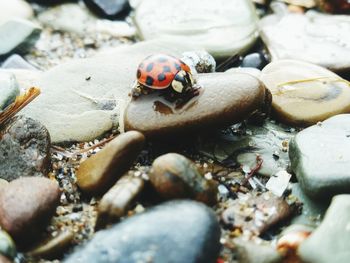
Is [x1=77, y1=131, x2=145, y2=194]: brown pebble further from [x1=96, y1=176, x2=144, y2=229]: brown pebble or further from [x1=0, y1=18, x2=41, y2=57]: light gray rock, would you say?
[x1=0, y1=18, x2=41, y2=57]: light gray rock

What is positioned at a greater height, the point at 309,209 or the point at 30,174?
the point at 30,174

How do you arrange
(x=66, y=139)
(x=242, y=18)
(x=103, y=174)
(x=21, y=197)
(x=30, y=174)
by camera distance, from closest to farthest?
(x=21, y=197), (x=103, y=174), (x=30, y=174), (x=66, y=139), (x=242, y=18)

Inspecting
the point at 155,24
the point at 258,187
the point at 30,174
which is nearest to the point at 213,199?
the point at 258,187

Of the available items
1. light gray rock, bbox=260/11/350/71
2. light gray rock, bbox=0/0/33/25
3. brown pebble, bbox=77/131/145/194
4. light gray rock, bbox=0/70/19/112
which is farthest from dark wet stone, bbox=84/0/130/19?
brown pebble, bbox=77/131/145/194

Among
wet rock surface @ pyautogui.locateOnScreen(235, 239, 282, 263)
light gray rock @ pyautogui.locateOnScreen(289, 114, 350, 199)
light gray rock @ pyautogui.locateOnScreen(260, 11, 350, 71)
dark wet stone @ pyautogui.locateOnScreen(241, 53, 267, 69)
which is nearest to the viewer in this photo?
wet rock surface @ pyautogui.locateOnScreen(235, 239, 282, 263)

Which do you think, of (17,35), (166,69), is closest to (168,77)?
(166,69)

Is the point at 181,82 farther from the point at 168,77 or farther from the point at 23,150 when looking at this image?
the point at 23,150

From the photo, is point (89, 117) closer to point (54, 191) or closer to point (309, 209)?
point (54, 191)
